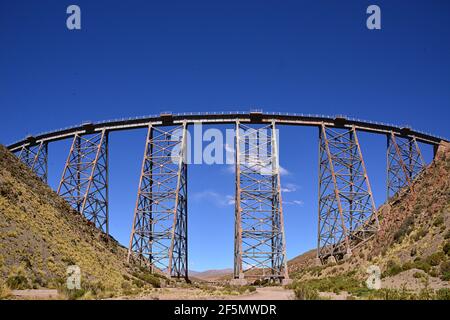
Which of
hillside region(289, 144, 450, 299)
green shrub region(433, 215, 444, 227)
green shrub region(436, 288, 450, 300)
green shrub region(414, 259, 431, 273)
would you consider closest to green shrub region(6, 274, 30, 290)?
hillside region(289, 144, 450, 299)

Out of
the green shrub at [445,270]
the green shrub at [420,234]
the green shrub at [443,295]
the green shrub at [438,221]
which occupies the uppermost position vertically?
the green shrub at [438,221]

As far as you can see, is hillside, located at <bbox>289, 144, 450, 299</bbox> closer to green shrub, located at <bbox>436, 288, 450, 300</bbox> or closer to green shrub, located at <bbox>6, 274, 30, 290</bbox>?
green shrub, located at <bbox>436, 288, 450, 300</bbox>

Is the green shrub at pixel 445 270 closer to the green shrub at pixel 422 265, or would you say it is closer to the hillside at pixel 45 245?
the green shrub at pixel 422 265

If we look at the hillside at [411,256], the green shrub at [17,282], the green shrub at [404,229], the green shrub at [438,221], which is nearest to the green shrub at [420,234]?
the hillside at [411,256]

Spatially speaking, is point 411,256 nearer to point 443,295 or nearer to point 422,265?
point 422,265

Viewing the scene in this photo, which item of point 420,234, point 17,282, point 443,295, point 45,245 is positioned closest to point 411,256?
point 420,234

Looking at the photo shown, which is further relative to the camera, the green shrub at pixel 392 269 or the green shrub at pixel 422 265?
the green shrub at pixel 392 269

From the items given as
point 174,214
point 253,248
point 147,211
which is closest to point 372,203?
point 253,248
